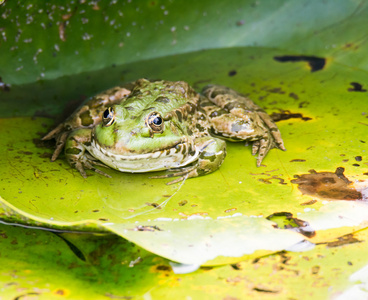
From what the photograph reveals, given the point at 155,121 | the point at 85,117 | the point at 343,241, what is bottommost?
the point at 343,241

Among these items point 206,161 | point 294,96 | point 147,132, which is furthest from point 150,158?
point 294,96

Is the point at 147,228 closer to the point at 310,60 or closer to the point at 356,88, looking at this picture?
the point at 356,88

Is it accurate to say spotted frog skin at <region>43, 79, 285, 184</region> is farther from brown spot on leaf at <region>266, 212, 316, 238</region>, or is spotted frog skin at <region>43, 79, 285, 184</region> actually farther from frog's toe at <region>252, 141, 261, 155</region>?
brown spot on leaf at <region>266, 212, 316, 238</region>

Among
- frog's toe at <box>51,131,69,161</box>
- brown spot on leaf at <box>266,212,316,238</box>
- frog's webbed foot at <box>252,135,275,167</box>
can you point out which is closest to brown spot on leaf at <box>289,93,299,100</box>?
frog's webbed foot at <box>252,135,275,167</box>

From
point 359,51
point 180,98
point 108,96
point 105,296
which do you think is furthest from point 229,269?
point 359,51

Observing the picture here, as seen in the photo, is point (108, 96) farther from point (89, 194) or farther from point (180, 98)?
point (89, 194)

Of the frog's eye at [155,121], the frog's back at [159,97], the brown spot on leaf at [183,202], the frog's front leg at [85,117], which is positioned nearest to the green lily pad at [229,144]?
the brown spot on leaf at [183,202]
